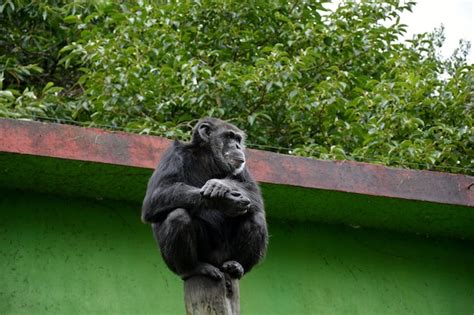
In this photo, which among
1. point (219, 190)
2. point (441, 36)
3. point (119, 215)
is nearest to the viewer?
point (219, 190)

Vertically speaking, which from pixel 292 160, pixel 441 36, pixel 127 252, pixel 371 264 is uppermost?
pixel 441 36

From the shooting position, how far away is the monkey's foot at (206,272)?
4.13 meters

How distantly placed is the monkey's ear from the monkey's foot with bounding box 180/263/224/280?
0.96m

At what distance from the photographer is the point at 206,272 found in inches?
163

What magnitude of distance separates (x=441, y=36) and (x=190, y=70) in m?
7.12

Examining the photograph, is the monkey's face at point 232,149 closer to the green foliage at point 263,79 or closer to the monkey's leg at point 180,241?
the monkey's leg at point 180,241

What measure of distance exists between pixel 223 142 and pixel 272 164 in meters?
1.12

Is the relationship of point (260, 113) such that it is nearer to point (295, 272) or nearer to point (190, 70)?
point (190, 70)

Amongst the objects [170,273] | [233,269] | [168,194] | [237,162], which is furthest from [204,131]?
[170,273]

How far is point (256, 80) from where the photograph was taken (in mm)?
9406

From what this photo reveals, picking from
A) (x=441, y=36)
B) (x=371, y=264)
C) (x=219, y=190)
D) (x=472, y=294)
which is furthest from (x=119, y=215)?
(x=441, y=36)

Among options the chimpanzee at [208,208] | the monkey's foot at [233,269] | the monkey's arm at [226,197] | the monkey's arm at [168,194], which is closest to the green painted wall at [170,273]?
the chimpanzee at [208,208]

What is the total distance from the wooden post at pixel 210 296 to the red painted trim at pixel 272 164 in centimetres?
170

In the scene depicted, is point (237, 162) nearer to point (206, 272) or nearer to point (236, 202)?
point (236, 202)
